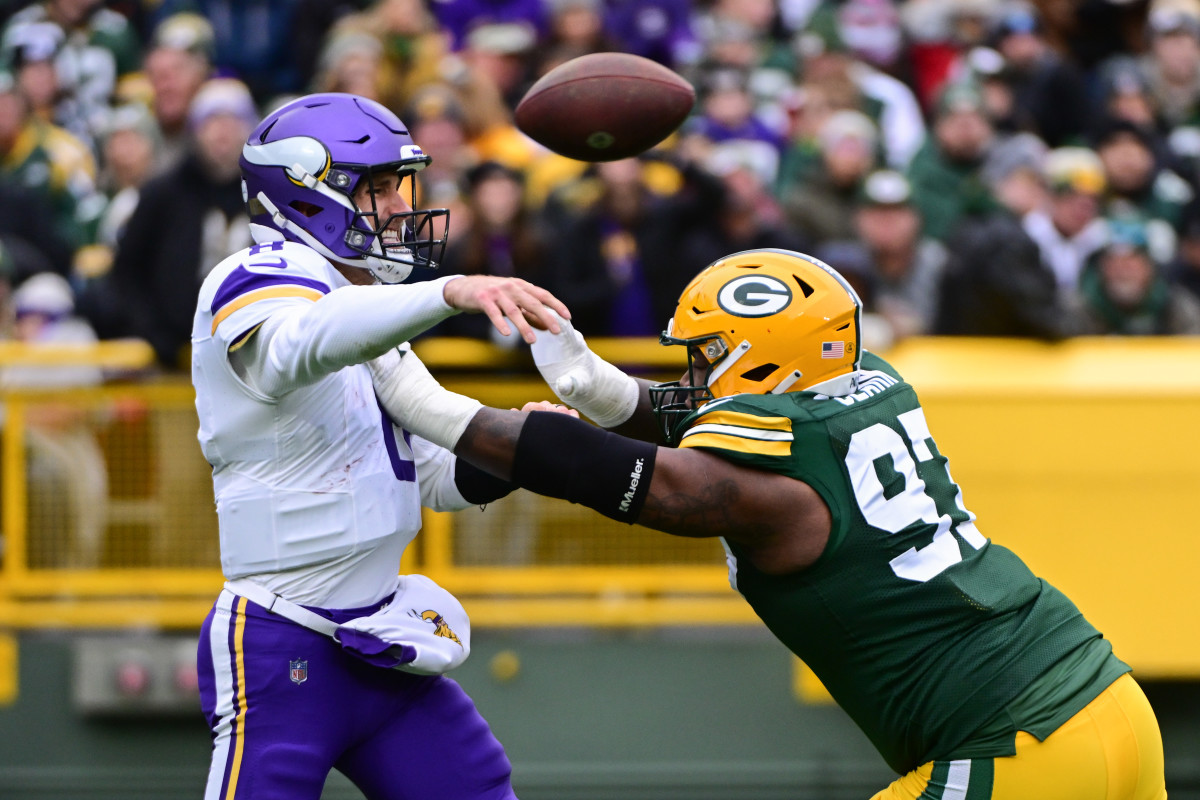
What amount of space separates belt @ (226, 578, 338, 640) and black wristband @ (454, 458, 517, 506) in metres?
0.50

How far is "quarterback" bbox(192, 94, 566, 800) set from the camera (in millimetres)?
3205

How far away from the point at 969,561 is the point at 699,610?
9.14 feet

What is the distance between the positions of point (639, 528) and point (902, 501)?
109 inches

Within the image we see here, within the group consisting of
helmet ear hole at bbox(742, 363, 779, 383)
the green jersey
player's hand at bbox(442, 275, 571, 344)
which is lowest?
the green jersey

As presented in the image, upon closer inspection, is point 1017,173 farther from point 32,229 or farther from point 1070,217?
point 32,229

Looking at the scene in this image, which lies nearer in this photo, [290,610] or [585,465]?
[585,465]

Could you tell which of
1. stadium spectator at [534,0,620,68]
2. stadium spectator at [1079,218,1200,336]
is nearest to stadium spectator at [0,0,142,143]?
stadium spectator at [534,0,620,68]

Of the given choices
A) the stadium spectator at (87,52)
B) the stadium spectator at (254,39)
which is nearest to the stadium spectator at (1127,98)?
the stadium spectator at (254,39)

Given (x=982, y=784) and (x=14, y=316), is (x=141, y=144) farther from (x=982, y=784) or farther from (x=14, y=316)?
(x=982, y=784)

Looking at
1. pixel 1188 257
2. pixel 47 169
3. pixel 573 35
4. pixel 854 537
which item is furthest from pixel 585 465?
pixel 47 169

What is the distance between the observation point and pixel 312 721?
129 inches

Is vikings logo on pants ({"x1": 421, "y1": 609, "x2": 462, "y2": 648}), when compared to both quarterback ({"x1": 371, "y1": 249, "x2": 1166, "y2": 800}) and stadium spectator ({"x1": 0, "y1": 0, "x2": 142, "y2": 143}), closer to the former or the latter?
quarterback ({"x1": 371, "y1": 249, "x2": 1166, "y2": 800})

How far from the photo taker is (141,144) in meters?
7.52

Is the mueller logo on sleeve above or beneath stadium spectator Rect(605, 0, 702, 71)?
above
